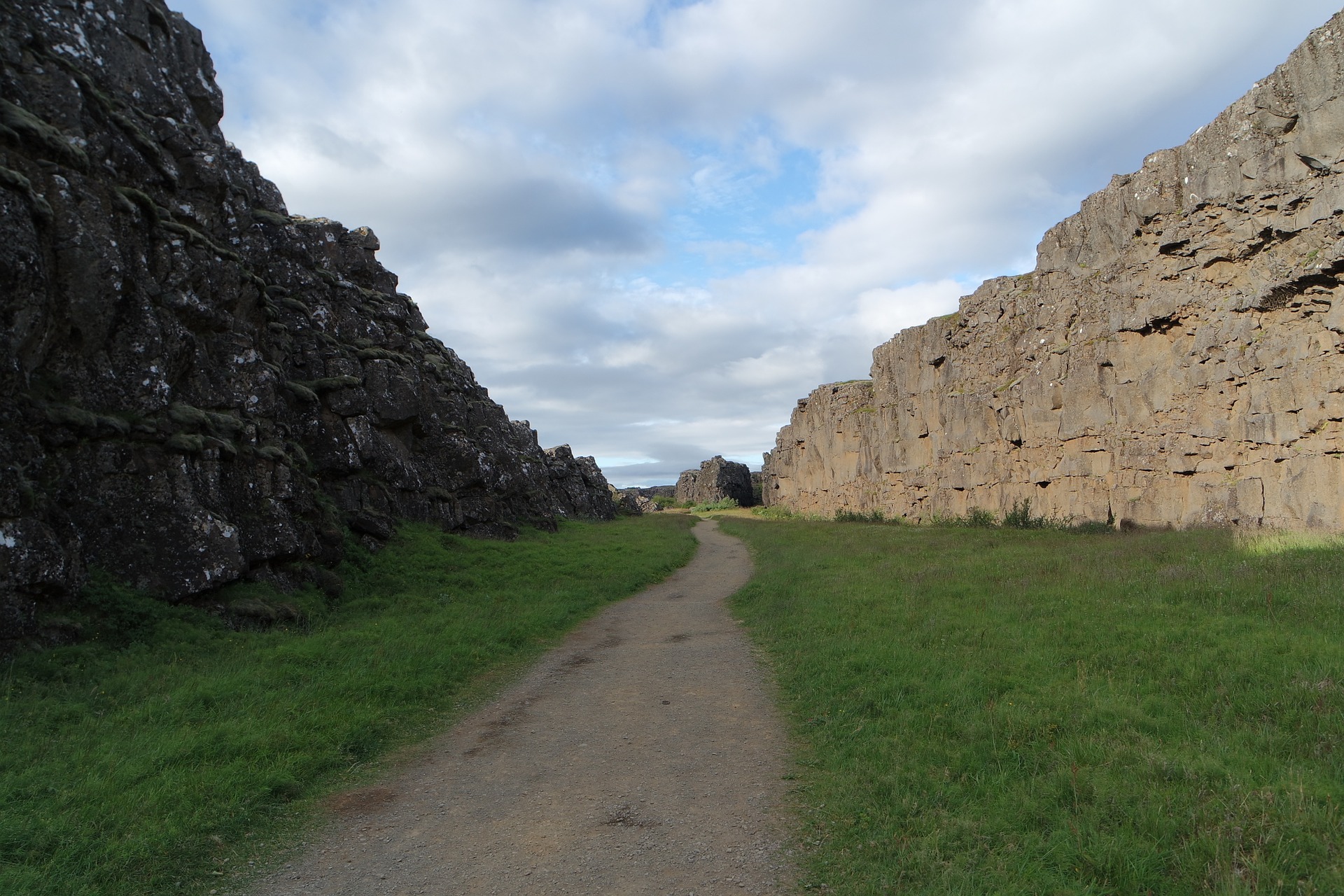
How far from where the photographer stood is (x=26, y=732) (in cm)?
749

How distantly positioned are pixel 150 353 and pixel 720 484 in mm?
81708

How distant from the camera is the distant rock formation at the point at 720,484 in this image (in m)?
93.3

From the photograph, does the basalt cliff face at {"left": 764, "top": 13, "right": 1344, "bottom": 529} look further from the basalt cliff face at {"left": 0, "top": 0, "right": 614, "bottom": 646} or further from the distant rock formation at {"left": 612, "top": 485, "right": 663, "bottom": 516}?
the distant rock formation at {"left": 612, "top": 485, "right": 663, "bottom": 516}

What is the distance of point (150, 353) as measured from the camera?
13453 millimetres

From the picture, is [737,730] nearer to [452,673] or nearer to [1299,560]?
[452,673]

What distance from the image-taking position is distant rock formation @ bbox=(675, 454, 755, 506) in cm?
9331

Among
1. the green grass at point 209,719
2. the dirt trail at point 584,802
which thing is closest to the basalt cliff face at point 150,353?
the green grass at point 209,719

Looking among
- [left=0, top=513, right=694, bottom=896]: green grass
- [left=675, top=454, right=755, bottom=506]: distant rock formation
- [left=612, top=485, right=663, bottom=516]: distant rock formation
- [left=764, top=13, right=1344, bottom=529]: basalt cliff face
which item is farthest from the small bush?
[left=0, top=513, right=694, bottom=896]: green grass

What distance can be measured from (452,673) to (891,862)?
24.7 feet

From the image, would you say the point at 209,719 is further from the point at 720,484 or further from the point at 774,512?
the point at 720,484

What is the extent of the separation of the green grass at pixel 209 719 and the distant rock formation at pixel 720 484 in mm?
77441

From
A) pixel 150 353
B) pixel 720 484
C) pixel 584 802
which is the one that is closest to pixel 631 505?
pixel 720 484

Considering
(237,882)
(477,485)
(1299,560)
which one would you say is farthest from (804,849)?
(477,485)

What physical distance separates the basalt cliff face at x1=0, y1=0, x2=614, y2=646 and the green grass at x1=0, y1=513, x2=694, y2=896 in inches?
49.2
